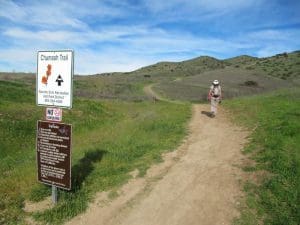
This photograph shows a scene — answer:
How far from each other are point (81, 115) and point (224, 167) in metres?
16.0

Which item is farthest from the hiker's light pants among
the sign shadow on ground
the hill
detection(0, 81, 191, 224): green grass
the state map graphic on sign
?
the hill

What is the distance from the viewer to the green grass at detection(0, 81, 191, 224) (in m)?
8.92

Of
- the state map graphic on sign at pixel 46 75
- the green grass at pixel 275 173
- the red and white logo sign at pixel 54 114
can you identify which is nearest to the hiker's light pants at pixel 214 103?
the green grass at pixel 275 173

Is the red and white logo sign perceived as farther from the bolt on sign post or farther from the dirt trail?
the dirt trail

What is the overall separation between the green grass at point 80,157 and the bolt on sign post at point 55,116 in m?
0.61

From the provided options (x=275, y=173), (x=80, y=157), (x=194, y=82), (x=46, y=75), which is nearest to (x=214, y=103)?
(x=80, y=157)

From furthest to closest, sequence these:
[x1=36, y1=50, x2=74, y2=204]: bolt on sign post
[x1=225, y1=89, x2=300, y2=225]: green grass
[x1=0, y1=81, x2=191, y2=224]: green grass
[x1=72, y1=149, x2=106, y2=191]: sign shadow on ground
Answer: [x1=72, y1=149, x2=106, y2=191]: sign shadow on ground → [x1=0, y1=81, x2=191, y2=224]: green grass → [x1=36, y1=50, x2=74, y2=204]: bolt on sign post → [x1=225, y1=89, x2=300, y2=225]: green grass

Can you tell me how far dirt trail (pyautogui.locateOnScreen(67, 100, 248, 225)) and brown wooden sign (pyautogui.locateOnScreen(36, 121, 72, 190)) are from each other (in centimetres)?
102

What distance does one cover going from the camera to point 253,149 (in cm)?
1244

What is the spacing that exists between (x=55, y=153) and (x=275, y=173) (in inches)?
221

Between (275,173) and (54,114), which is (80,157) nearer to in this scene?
(54,114)

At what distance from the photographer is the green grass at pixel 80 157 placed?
8922mm

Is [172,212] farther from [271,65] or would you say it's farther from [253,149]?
[271,65]

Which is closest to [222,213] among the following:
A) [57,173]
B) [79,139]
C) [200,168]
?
[200,168]
